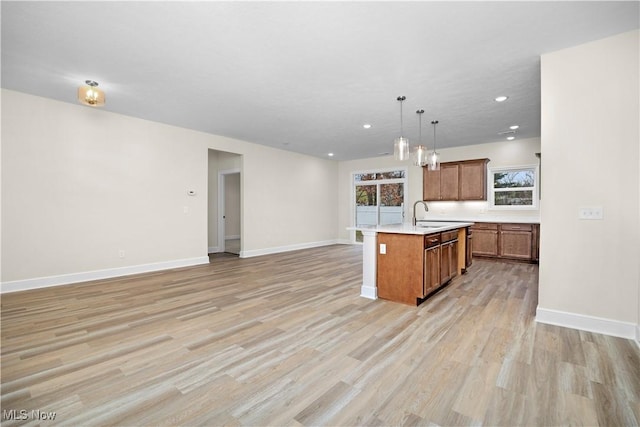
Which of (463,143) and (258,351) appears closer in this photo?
(258,351)

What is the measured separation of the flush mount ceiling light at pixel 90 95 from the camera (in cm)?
349

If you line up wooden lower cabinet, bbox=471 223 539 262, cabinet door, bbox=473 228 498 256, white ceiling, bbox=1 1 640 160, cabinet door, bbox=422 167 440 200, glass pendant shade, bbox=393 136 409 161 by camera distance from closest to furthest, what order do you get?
1. white ceiling, bbox=1 1 640 160
2. glass pendant shade, bbox=393 136 409 161
3. wooden lower cabinet, bbox=471 223 539 262
4. cabinet door, bbox=473 228 498 256
5. cabinet door, bbox=422 167 440 200

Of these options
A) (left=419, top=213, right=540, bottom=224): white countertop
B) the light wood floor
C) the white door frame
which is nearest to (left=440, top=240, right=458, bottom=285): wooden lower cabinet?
the light wood floor

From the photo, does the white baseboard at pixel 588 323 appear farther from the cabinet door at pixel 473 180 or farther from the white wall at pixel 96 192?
the white wall at pixel 96 192

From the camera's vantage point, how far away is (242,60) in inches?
121

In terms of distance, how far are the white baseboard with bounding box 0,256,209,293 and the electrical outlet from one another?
19.7 ft

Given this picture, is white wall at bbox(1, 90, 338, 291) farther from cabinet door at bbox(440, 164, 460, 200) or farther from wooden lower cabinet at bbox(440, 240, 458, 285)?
cabinet door at bbox(440, 164, 460, 200)

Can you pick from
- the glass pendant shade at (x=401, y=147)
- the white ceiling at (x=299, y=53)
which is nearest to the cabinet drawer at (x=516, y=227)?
the white ceiling at (x=299, y=53)

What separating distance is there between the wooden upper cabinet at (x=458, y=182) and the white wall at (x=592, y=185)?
4.04 meters

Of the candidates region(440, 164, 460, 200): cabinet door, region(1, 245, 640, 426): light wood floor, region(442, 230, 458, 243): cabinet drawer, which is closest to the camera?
region(1, 245, 640, 426): light wood floor

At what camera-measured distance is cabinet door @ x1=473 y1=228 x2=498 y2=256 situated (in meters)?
6.38

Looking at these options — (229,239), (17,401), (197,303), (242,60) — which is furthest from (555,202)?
(229,239)

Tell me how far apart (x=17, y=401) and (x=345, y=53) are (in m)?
3.63

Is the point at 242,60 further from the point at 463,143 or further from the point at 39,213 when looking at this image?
the point at 463,143
